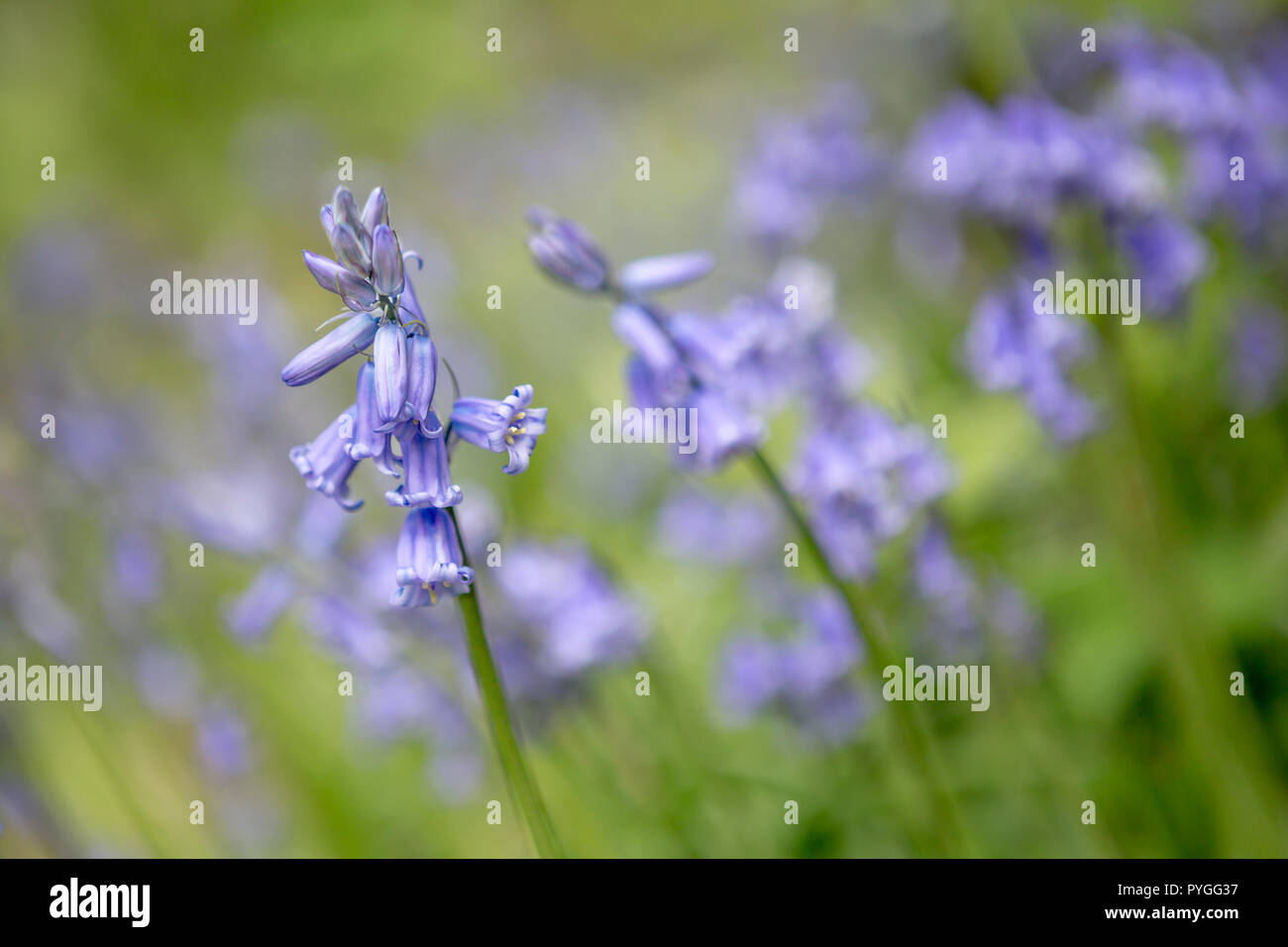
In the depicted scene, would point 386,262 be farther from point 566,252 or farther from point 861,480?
point 861,480

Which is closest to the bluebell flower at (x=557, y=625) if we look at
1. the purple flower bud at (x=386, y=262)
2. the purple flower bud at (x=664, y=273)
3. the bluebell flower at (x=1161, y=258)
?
the purple flower bud at (x=664, y=273)

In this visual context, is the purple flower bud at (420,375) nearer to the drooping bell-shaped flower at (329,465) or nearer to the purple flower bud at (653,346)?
the drooping bell-shaped flower at (329,465)

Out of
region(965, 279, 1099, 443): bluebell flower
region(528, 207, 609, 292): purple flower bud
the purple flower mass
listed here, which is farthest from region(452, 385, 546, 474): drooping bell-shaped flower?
region(965, 279, 1099, 443): bluebell flower

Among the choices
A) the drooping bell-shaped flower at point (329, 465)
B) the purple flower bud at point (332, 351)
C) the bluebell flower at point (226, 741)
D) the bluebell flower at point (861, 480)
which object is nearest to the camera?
the purple flower bud at point (332, 351)

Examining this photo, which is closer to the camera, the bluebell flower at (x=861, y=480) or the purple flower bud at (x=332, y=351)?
the purple flower bud at (x=332, y=351)

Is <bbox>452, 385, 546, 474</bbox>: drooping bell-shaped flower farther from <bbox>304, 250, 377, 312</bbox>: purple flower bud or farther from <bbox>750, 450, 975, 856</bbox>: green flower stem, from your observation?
<bbox>750, 450, 975, 856</bbox>: green flower stem

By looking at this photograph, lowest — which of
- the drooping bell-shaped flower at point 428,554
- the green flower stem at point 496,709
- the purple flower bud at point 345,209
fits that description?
the green flower stem at point 496,709

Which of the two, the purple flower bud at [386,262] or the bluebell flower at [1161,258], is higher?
the bluebell flower at [1161,258]

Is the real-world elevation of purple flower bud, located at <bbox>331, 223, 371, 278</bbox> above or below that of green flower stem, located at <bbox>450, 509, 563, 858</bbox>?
above
